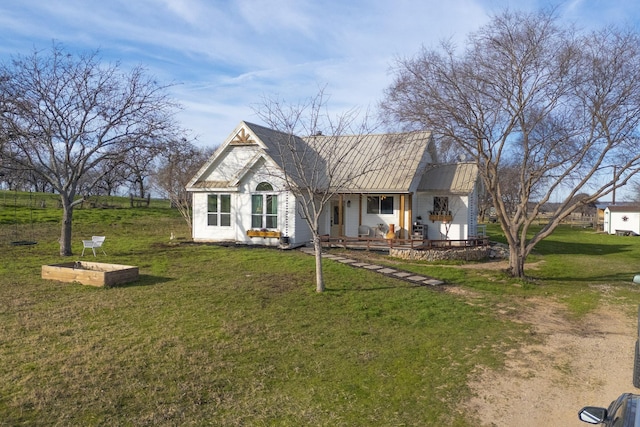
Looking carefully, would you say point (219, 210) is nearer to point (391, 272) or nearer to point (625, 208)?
point (391, 272)

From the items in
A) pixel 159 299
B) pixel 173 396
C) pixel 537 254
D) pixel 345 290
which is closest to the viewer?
pixel 173 396

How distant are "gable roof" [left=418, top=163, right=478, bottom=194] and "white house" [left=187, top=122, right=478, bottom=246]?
0.05 m

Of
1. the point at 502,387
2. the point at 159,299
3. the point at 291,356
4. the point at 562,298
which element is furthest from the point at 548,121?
A: the point at 159,299

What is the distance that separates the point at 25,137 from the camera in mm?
16828

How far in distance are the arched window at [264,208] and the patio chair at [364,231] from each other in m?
4.34

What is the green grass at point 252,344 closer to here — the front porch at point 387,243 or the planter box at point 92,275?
the planter box at point 92,275

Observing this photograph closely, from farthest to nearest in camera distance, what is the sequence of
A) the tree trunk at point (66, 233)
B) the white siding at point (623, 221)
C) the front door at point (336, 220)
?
the white siding at point (623, 221) → the front door at point (336, 220) → the tree trunk at point (66, 233)

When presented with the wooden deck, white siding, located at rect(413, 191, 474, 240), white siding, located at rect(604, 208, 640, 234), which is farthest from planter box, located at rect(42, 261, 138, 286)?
white siding, located at rect(604, 208, 640, 234)

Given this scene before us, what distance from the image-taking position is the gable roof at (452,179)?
867 inches

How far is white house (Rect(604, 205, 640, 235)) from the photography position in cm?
4528

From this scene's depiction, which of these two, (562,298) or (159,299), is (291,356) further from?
(562,298)

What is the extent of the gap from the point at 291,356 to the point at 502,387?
3259 mm

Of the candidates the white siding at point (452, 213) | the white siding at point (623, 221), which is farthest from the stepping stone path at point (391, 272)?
the white siding at point (623, 221)

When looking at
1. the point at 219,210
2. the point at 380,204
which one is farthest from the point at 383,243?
the point at 219,210
